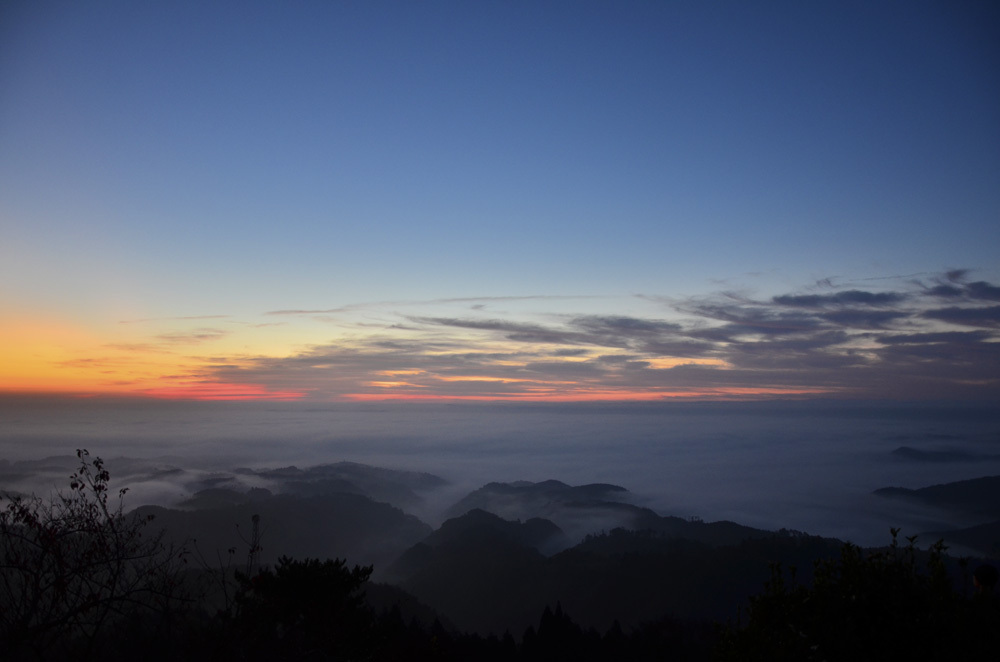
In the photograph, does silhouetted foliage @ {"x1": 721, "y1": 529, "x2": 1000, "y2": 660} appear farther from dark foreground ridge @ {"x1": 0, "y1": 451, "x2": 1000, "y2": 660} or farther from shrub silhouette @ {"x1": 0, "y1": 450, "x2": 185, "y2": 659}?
shrub silhouette @ {"x1": 0, "y1": 450, "x2": 185, "y2": 659}

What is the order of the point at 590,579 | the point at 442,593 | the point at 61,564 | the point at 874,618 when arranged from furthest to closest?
→ the point at 442,593, the point at 590,579, the point at 61,564, the point at 874,618

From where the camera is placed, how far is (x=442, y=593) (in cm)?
14212

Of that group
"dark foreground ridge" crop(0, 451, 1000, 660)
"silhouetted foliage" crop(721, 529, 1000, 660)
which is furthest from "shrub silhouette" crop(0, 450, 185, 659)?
"silhouetted foliage" crop(721, 529, 1000, 660)

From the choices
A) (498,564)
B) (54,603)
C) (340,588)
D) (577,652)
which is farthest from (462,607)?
(54,603)

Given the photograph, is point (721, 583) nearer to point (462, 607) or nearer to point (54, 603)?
point (462, 607)

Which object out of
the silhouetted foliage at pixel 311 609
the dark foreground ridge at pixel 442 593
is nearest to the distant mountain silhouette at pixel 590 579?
the dark foreground ridge at pixel 442 593

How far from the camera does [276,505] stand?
198 meters

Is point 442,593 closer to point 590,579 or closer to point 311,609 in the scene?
point 590,579

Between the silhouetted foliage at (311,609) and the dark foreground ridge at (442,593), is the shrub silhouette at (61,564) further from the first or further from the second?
the silhouetted foliage at (311,609)

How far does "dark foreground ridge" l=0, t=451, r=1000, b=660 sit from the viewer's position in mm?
8602

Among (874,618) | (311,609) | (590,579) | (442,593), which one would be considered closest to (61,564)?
(311,609)

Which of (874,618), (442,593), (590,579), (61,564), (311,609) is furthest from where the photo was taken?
(442,593)

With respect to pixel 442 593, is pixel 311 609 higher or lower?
→ higher

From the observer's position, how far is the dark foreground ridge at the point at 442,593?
8602 millimetres
